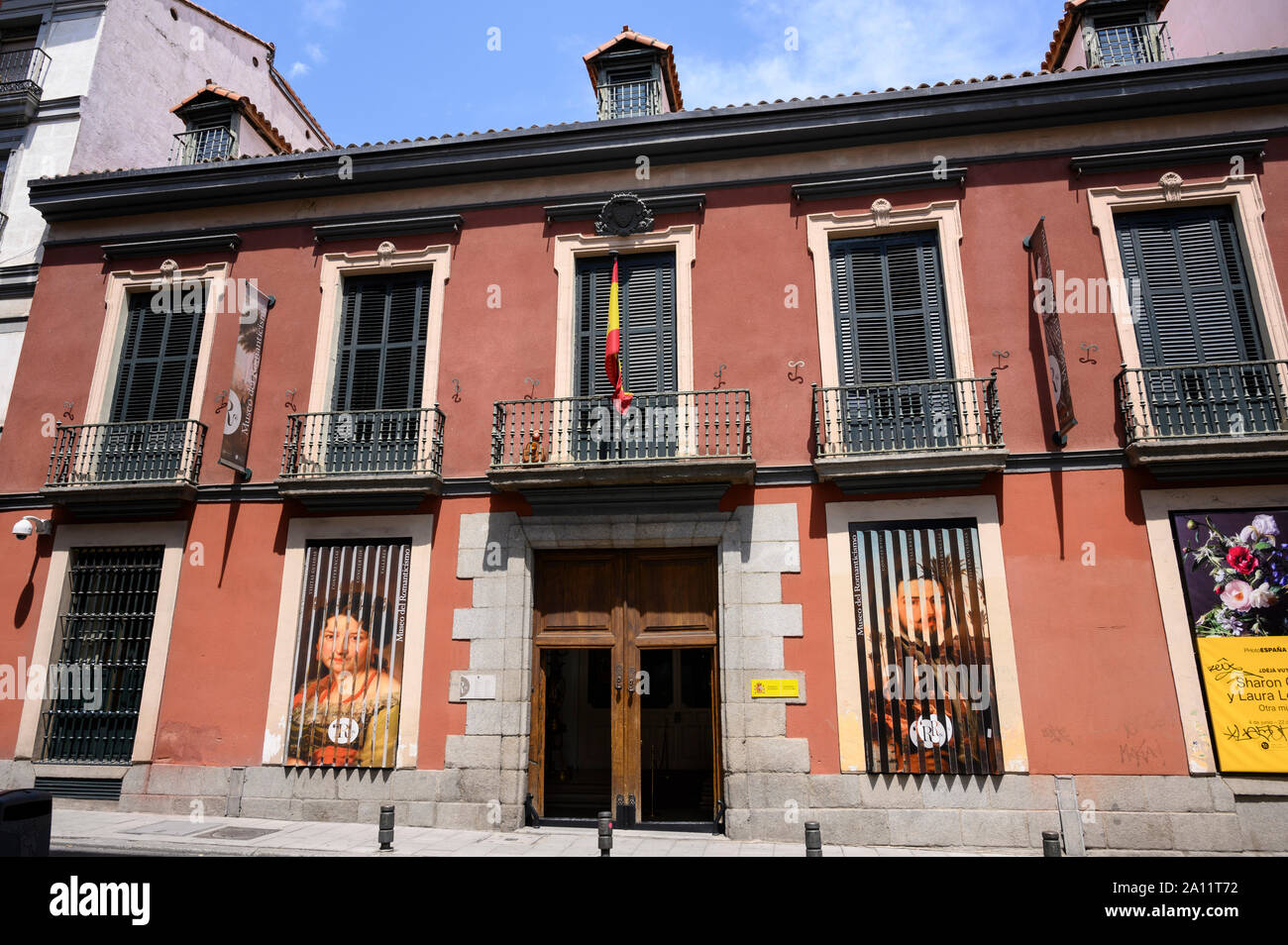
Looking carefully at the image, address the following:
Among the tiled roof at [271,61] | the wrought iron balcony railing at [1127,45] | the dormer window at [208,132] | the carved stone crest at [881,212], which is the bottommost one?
the carved stone crest at [881,212]

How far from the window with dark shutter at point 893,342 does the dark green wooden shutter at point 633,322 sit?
8.58ft

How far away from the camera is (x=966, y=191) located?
1183 centimetres

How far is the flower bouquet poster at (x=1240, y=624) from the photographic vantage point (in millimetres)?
9398

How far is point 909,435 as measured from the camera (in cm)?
1102

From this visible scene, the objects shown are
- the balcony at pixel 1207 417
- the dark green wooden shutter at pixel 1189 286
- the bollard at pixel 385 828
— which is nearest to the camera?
the bollard at pixel 385 828

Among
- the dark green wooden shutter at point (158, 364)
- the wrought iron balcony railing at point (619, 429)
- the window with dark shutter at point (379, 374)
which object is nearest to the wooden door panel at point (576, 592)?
the wrought iron balcony railing at point (619, 429)

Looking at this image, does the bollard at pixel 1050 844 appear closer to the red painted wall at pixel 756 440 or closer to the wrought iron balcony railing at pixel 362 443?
the red painted wall at pixel 756 440

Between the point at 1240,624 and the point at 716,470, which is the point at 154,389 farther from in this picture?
the point at 1240,624

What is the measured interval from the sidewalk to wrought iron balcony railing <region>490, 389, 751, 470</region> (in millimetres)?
4990

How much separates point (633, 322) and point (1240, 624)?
30.1 ft

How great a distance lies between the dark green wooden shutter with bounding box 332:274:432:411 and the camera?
12.6 m

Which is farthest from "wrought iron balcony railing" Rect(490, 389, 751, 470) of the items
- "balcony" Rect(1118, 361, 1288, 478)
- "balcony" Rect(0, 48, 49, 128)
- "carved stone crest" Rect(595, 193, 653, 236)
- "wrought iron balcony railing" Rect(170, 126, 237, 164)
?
"balcony" Rect(0, 48, 49, 128)

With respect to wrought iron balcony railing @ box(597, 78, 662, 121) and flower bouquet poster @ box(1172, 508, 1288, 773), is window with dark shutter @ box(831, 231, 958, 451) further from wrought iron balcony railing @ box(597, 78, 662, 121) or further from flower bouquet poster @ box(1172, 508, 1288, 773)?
wrought iron balcony railing @ box(597, 78, 662, 121)
